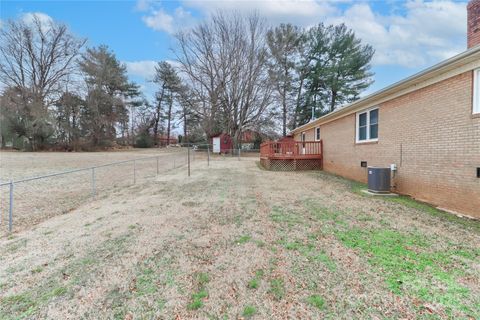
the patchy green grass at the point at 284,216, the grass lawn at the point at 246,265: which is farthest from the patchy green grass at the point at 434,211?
the patchy green grass at the point at 284,216

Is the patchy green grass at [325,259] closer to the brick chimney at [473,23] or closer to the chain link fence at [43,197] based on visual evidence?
the chain link fence at [43,197]

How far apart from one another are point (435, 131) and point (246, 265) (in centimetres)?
543

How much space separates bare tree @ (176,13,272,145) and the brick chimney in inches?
730

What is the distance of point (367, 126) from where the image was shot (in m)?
8.23

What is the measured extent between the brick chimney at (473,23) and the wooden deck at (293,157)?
22.5ft

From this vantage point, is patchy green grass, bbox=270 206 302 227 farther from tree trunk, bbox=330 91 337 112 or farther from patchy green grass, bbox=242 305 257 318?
tree trunk, bbox=330 91 337 112

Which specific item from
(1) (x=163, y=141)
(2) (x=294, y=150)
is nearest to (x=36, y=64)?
(1) (x=163, y=141)

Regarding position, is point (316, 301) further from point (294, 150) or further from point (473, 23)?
point (294, 150)

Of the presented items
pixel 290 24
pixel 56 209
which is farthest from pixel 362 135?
pixel 290 24

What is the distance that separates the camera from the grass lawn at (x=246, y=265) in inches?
79.0

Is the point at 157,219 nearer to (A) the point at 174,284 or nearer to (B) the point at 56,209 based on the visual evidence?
(A) the point at 174,284

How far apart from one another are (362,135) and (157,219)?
7863mm

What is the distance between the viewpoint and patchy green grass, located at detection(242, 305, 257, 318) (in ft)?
6.27

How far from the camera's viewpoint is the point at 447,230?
3.68 m
